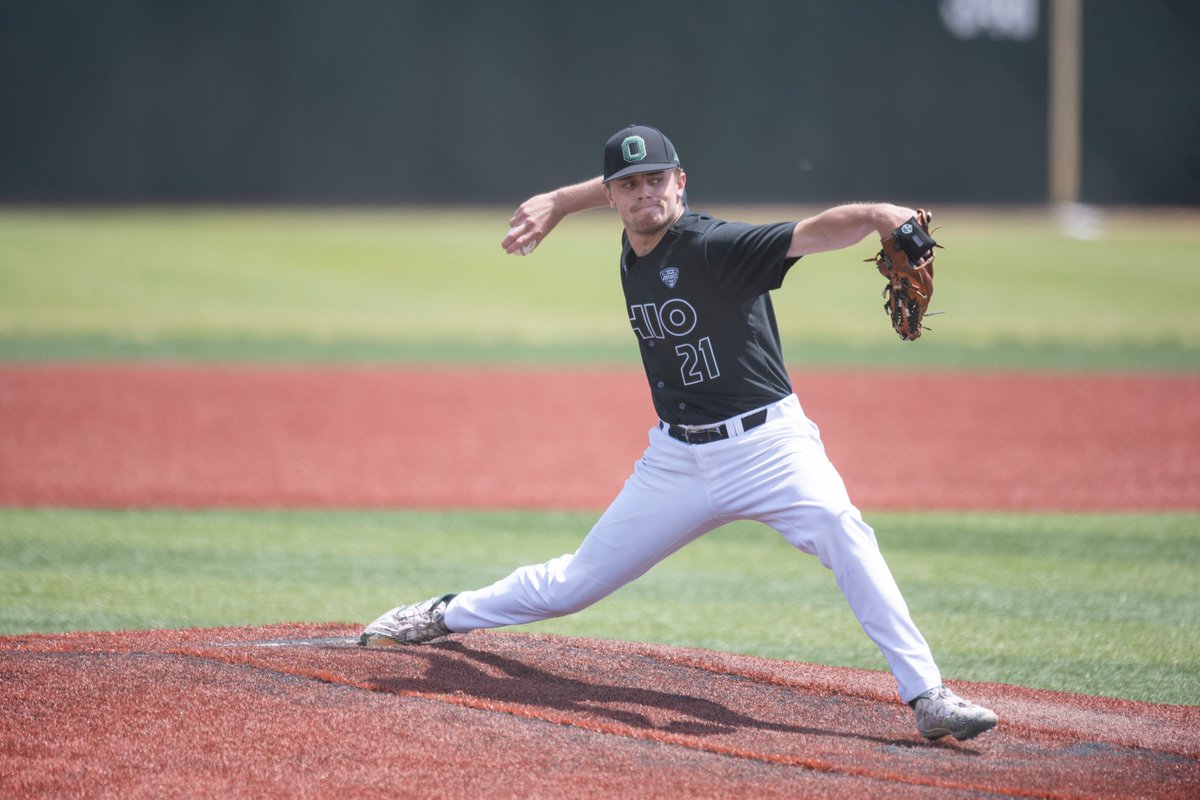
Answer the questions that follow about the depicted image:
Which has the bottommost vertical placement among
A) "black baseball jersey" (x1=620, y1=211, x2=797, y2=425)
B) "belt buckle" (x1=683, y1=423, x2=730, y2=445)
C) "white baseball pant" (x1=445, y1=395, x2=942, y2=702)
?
"white baseball pant" (x1=445, y1=395, x2=942, y2=702)

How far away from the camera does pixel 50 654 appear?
14.9ft

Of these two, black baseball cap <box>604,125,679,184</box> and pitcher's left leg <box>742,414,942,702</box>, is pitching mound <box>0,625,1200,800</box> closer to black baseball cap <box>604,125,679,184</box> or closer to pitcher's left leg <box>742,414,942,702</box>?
pitcher's left leg <box>742,414,942,702</box>

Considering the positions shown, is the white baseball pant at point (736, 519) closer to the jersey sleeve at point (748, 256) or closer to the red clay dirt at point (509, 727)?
the red clay dirt at point (509, 727)

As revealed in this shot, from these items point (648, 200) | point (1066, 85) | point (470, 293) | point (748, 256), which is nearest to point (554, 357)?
point (470, 293)

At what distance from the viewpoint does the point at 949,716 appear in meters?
3.83

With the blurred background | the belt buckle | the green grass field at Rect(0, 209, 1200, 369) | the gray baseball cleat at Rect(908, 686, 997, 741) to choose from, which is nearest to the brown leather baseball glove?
the belt buckle

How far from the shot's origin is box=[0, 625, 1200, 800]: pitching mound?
3604 mm

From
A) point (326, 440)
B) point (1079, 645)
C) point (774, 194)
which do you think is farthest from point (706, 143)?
point (1079, 645)

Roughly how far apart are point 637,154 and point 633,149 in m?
0.02

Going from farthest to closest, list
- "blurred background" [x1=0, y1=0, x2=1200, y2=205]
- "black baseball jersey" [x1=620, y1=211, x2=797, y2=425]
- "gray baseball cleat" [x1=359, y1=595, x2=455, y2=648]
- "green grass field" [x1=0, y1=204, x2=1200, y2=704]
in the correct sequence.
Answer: "blurred background" [x1=0, y1=0, x2=1200, y2=205] < "green grass field" [x1=0, y1=204, x2=1200, y2=704] < "gray baseball cleat" [x1=359, y1=595, x2=455, y2=648] < "black baseball jersey" [x1=620, y1=211, x2=797, y2=425]

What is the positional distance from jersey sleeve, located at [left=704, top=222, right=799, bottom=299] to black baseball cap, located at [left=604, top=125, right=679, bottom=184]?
274mm

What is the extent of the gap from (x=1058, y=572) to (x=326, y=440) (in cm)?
593

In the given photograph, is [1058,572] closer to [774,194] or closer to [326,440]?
[326,440]

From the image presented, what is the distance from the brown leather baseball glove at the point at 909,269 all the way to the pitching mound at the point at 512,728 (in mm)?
1281
